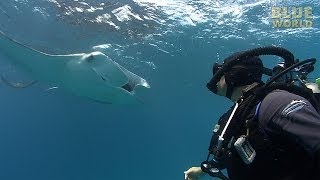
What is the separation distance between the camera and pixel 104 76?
11047mm

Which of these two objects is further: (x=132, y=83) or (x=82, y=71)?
(x=132, y=83)

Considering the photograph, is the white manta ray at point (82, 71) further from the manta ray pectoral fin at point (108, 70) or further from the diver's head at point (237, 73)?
the diver's head at point (237, 73)

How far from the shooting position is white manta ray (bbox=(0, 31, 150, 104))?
10.6 meters

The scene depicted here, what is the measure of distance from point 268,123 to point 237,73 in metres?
0.94

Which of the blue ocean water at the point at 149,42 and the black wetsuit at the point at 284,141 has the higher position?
the black wetsuit at the point at 284,141

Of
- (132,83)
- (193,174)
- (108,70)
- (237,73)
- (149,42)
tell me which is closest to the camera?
(237,73)

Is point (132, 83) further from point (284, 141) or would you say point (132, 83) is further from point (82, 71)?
point (284, 141)

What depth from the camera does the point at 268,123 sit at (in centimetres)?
283

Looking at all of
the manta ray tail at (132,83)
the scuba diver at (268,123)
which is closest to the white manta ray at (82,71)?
the manta ray tail at (132,83)

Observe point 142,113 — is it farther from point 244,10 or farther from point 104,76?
point 104,76


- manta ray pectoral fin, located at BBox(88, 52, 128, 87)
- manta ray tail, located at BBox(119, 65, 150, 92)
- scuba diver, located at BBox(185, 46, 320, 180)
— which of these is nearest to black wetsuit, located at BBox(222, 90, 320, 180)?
scuba diver, located at BBox(185, 46, 320, 180)

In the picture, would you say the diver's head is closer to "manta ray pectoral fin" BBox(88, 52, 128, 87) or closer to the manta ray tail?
"manta ray pectoral fin" BBox(88, 52, 128, 87)

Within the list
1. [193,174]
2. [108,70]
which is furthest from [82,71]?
[193,174]

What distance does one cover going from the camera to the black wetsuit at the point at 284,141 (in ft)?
8.38
